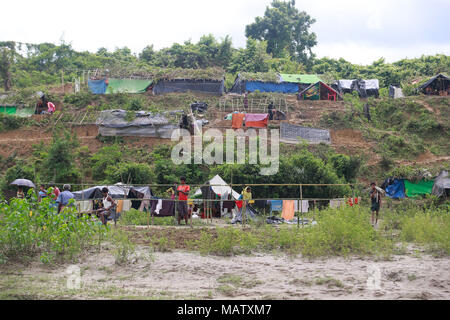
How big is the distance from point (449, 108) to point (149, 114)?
21.0 metres

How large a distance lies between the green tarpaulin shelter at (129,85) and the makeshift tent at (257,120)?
9734 millimetres

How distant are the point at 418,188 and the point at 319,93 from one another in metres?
13.9

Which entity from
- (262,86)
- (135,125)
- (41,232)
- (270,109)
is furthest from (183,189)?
(262,86)

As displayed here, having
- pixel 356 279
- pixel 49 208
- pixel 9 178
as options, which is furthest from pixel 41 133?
Result: pixel 356 279

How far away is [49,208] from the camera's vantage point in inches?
321

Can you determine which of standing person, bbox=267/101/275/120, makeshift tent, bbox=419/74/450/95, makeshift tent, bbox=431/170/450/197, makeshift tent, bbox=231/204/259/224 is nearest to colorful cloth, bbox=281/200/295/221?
makeshift tent, bbox=231/204/259/224

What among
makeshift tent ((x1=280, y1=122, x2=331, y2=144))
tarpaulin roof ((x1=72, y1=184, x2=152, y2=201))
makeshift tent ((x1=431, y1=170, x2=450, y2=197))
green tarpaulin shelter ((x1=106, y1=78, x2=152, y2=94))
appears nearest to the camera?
tarpaulin roof ((x1=72, y1=184, x2=152, y2=201))

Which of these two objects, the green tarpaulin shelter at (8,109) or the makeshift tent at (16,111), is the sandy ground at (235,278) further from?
the green tarpaulin shelter at (8,109)

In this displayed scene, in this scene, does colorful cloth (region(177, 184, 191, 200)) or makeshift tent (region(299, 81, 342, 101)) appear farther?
makeshift tent (region(299, 81, 342, 101))

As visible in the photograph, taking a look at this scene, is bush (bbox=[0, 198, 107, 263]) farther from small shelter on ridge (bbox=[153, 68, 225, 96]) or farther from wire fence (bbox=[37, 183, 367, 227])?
small shelter on ridge (bbox=[153, 68, 225, 96])

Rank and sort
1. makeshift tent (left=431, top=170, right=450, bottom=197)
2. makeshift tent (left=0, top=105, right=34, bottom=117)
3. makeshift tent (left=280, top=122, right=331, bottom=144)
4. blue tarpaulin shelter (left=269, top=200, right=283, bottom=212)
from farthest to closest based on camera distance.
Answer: makeshift tent (left=0, top=105, right=34, bottom=117) → makeshift tent (left=280, top=122, right=331, bottom=144) → makeshift tent (left=431, top=170, right=450, bottom=197) → blue tarpaulin shelter (left=269, top=200, right=283, bottom=212)

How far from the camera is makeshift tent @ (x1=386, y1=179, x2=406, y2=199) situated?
69.2ft

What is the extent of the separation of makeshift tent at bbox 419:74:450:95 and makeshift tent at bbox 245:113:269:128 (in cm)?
1443
